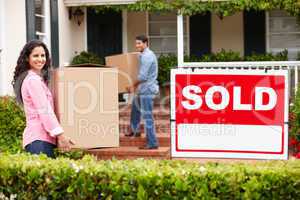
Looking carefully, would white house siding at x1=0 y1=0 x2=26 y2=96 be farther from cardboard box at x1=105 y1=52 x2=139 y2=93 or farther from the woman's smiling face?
the woman's smiling face

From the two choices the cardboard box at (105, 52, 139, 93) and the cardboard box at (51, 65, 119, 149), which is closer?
the cardboard box at (51, 65, 119, 149)

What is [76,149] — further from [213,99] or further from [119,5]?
[119,5]

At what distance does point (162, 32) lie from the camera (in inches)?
553

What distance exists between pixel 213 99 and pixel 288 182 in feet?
2.67

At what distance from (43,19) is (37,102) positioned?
274 inches

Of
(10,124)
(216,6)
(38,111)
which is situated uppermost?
(216,6)

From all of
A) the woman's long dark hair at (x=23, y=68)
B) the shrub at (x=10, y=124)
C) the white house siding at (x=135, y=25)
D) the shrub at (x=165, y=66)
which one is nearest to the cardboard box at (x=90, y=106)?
the shrub at (x=10, y=124)

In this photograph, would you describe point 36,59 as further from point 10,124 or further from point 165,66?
point 165,66

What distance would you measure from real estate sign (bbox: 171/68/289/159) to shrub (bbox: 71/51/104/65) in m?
8.79

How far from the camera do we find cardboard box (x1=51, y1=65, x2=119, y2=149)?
7.32 metres

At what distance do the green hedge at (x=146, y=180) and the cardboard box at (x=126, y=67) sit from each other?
4804 millimetres

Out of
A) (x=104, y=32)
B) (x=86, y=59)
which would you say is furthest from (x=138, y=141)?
(x=104, y=32)

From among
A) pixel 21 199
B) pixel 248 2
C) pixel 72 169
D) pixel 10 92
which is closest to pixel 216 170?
pixel 72 169

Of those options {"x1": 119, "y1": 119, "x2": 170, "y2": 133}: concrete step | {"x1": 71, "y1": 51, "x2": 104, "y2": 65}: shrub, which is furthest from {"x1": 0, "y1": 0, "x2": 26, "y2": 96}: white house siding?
{"x1": 71, "y1": 51, "x2": 104, "y2": 65}: shrub
